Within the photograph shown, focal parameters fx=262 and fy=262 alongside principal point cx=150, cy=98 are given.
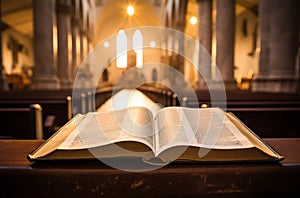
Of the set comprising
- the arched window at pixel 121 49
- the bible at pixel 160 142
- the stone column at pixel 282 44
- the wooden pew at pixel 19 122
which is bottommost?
the wooden pew at pixel 19 122

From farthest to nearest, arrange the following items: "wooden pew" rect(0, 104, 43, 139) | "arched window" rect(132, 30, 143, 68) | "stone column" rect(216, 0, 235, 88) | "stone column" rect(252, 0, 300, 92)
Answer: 1. "arched window" rect(132, 30, 143, 68)
2. "stone column" rect(216, 0, 235, 88)
3. "stone column" rect(252, 0, 300, 92)
4. "wooden pew" rect(0, 104, 43, 139)

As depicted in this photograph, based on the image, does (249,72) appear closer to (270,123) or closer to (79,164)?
(270,123)

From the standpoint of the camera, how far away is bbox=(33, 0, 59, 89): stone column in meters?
8.46

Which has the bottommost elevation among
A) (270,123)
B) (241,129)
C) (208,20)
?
(270,123)

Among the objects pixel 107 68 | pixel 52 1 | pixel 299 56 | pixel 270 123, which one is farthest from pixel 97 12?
pixel 270 123

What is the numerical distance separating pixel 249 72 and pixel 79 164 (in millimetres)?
17623

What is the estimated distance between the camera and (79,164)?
A: 2.40 feet

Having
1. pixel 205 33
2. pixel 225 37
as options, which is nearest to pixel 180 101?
pixel 225 37

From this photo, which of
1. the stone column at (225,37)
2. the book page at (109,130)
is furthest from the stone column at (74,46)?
the book page at (109,130)

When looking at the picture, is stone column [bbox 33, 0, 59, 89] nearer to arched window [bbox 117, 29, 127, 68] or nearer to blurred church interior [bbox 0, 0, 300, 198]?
blurred church interior [bbox 0, 0, 300, 198]

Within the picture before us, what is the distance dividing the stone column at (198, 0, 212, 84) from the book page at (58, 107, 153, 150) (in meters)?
8.45

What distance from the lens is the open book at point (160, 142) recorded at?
2.42 ft

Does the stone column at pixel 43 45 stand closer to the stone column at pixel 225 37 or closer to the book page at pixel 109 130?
the stone column at pixel 225 37

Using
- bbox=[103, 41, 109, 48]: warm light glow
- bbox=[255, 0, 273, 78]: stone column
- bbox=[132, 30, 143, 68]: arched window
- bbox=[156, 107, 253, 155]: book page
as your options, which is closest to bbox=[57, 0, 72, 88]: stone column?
bbox=[255, 0, 273, 78]: stone column
